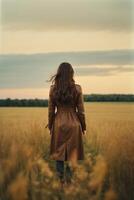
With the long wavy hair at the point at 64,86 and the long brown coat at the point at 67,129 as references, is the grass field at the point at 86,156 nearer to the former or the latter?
the long brown coat at the point at 67,129

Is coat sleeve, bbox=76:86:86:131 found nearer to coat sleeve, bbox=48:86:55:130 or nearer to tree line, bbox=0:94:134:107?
coat sleeve, bbox=48:86:55:130

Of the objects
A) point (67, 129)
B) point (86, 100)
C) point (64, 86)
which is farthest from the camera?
point (86, 100)

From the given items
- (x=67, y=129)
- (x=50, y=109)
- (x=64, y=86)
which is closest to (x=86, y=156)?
(x=67, y=129)

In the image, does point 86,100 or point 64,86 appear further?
point 86,100

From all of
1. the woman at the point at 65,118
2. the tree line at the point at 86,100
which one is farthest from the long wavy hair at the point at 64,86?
the tree line at the point at 86,100

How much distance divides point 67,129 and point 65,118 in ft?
0.37

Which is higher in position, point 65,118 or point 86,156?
point 65,118

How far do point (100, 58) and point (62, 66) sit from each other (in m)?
0.60

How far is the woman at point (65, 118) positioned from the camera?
591 cm

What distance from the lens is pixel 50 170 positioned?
19.9 ft

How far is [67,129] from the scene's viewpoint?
600 cm

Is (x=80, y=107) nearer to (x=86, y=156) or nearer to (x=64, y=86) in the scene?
(x=64, y=86)

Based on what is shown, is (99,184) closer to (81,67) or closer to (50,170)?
(50,170)

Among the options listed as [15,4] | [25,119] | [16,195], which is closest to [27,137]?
[25,119]
